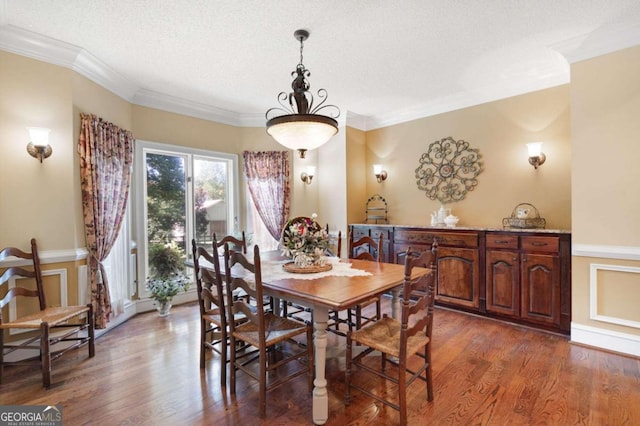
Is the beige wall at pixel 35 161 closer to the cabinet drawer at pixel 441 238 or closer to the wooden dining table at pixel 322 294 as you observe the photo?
the wooden dining table at pixel 322 294

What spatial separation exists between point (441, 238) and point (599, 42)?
2.36m

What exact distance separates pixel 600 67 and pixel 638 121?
1.95 ft

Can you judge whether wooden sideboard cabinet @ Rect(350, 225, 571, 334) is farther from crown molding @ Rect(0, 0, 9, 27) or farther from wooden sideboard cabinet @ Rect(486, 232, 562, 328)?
crown molding @ Rect(0, 0, 9, 27)

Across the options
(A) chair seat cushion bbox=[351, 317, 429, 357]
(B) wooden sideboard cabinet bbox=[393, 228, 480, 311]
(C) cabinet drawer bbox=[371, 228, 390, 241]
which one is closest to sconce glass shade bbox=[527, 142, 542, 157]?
(B) wooden sideboard cabinet bbox=[393, 228, 480, 311]

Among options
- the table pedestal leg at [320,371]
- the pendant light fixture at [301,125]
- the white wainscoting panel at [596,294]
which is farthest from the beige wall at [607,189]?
the table pedestal leg at [320,371]

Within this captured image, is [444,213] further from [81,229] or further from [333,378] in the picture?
[81,229]

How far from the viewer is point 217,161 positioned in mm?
4621

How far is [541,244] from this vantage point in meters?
3.12

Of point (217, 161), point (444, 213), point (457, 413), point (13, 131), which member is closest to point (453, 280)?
point (444, 213)

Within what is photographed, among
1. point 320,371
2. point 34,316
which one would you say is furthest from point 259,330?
point 34,316

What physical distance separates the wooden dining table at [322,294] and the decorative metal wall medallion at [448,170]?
2458mm

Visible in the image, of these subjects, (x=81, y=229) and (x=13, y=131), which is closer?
(x=13, y=131)

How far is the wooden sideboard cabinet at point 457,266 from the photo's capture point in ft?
11.8

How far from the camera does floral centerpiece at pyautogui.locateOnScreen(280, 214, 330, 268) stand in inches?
94.9
